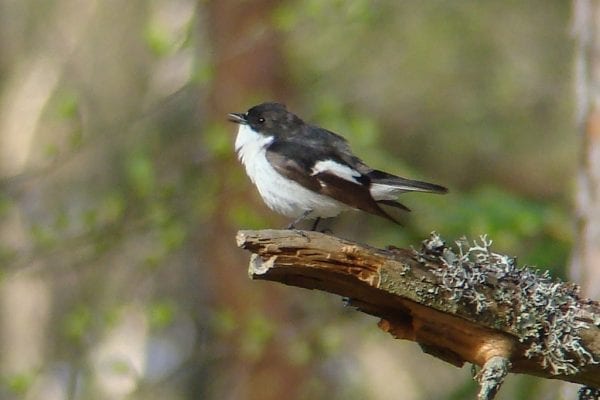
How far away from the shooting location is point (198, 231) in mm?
10398

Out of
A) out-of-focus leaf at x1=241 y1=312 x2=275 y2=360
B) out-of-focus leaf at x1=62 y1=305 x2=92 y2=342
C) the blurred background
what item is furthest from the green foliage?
out-of-focus leaf at x1=241 y1=312 x2=275 y2=360

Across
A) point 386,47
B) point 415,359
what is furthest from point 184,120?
point 415,359

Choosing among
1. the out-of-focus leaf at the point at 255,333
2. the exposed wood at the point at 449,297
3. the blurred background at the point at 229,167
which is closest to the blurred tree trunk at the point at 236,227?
the blurred background at the point at 229,167

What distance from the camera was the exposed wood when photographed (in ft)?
11.3

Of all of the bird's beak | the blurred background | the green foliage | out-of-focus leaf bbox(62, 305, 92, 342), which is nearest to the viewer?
the bird's beak

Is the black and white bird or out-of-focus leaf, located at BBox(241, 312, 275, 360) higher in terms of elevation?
out-of-focus leaf, located at BBox(241, 312, 275, 360)

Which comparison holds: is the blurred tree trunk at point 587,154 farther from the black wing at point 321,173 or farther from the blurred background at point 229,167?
the black wing at point 321,173

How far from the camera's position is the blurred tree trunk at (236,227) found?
9.38 metres

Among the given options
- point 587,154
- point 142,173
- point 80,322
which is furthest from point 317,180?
point 80,322

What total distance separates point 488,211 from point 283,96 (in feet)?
10.0

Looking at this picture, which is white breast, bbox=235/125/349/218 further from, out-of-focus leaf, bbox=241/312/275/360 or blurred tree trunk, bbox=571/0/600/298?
out-of-focus leaf, bbox=241/312/275/360

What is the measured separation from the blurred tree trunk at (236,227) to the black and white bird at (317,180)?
3699mm

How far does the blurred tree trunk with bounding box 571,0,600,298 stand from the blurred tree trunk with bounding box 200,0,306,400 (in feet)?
11.0

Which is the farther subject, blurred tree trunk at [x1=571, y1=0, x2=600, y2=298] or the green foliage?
the green foliage
